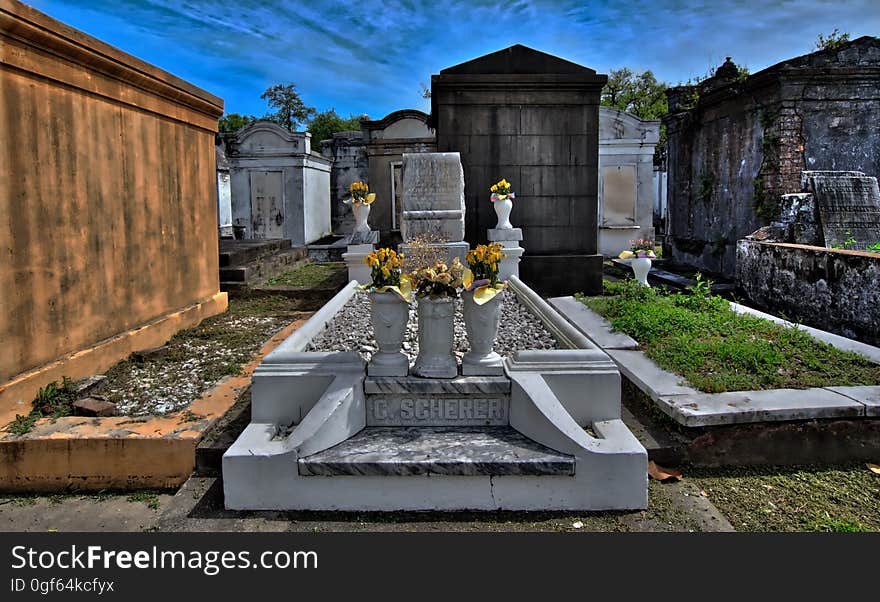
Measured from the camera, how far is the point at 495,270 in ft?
11.8

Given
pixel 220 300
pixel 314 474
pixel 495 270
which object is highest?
pixel 495 270

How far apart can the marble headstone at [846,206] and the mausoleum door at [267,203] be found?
435 inches

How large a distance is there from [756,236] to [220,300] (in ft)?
23.7

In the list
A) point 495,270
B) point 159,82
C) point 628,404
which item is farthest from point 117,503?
point 159,82

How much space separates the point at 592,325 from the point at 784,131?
616 centimetres

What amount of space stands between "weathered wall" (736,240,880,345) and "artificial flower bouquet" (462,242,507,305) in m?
4.13

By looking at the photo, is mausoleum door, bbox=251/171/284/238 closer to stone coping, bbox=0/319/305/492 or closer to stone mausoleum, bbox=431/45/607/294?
stone mausoleum, bbox=431/45/607/294

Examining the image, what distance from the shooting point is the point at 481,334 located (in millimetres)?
3578

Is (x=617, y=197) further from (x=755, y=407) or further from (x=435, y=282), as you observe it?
(x=435, y=282)

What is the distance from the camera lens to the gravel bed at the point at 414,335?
181 inches

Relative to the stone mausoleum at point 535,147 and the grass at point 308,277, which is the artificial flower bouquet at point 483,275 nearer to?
the stone mausoleum at point 535,147

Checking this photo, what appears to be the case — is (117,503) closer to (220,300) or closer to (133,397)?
(133,397)

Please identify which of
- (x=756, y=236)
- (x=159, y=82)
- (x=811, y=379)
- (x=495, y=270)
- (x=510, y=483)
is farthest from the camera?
(x=756, y=236)

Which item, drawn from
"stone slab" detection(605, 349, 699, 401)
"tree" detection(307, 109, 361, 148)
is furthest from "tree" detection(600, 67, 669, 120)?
"stone slab" detection(605, 349, 699, 401)
